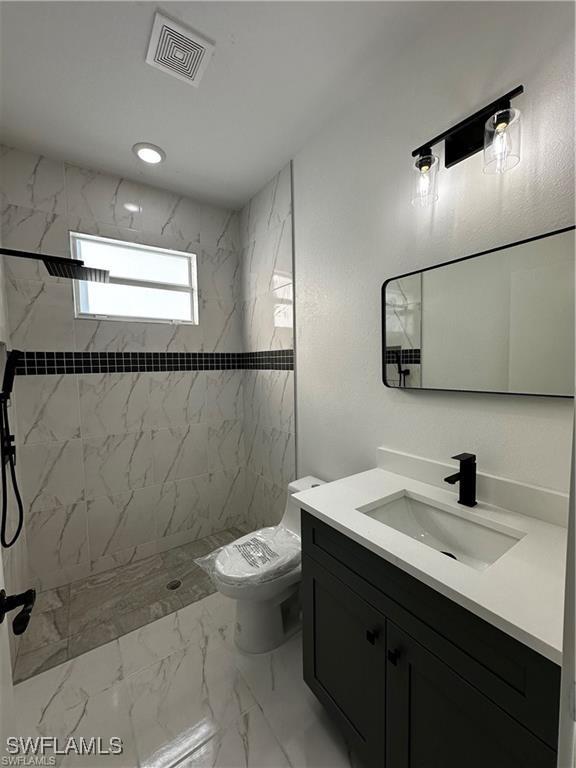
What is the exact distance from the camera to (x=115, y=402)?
221 cm

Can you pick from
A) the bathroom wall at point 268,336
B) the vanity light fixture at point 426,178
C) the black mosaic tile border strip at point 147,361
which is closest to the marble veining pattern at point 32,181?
the black mosaic tile border strip at point 147,361

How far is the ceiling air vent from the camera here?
124 cm

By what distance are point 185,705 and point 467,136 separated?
8.24 feet

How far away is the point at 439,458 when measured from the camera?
131cm

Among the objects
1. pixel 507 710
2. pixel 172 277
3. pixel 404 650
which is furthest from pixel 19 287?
pixel 507 710

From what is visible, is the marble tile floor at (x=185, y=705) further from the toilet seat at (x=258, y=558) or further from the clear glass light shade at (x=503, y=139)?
the clear glass light shade at (x=503, y=139)

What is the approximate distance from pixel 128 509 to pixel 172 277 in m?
1.75

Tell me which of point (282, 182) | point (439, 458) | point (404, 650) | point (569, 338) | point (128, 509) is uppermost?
point (282, 182)

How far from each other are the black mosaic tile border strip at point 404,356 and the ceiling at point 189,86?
127 centimetres

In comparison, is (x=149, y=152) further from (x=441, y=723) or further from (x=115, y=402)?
(x=441, y=723)

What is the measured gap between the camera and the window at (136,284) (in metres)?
2.13

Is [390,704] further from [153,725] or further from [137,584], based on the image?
[137,584]

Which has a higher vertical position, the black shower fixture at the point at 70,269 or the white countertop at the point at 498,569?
the black shower fixture at the point at 70,269

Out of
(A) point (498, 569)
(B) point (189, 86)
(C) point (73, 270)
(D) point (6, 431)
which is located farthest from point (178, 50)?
(A) point (498, 569)
